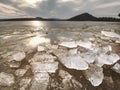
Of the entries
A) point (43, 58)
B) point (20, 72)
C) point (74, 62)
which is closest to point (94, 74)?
point (74, 62)

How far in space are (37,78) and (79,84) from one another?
3.09 feet

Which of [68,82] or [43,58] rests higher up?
[43,58]

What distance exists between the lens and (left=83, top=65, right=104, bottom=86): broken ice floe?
373cm

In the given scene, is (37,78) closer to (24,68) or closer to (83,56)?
(24,68)

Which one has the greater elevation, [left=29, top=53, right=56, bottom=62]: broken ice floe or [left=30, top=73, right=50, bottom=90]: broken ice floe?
[left=29, top=53, right=56, bottom=62]: broken ice floe

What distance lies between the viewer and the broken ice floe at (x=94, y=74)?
373cm

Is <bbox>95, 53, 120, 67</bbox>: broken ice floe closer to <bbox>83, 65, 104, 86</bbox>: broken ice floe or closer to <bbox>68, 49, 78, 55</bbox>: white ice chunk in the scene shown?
<bbox>83, 65, 104, 86</bbox>: broken ice floe

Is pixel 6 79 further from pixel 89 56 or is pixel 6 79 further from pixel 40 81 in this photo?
pixel 89 56

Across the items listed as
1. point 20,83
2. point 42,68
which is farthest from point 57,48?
point 20,83

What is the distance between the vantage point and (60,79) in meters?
3.71

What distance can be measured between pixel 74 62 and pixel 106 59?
100 centimetres

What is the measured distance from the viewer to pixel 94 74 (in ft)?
12.9

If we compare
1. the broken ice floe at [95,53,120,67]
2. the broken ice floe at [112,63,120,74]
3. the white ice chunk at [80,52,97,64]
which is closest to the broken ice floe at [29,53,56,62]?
the white ice chunk at [80,52,97,64]

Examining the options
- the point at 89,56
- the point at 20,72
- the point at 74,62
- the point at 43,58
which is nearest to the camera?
the point at 20,72
